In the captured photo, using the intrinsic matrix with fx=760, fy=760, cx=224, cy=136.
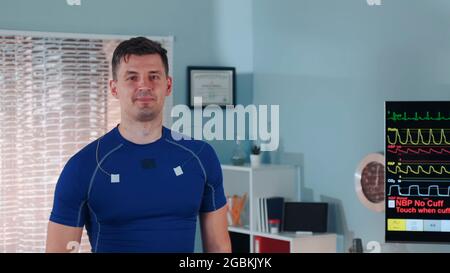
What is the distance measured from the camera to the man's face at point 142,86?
3.13ft

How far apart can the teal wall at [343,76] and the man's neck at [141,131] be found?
1.43 m

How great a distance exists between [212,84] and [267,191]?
527 mm

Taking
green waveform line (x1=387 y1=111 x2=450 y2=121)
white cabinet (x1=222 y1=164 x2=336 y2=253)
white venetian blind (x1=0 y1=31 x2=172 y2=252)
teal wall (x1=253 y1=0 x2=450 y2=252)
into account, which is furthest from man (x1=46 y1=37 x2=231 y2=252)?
white venetian blind (x1=0 y1=31 x2=172 y2=252)

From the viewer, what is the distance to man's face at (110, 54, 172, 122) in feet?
3.13

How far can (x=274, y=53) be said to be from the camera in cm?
303

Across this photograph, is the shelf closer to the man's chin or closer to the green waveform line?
the green waveform line

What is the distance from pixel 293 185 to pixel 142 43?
2.03 metres

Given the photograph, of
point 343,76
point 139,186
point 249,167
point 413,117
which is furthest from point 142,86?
point 249,167

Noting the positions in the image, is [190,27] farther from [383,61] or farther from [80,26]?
[383,61]

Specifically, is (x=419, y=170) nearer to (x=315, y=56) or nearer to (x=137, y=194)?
(x=315, y=56)

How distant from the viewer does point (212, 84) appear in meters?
3.11

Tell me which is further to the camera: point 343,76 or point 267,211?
point 267,211

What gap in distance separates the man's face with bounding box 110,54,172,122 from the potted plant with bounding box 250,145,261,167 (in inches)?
76.6
